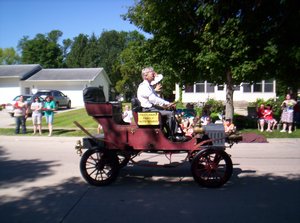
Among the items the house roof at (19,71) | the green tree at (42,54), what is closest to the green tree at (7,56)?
the green tree at (42,54)

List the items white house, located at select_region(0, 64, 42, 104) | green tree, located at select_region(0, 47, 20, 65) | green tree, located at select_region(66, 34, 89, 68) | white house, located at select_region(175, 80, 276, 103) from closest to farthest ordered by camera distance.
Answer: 1. white house, located at select_region(175, 80, 276, 103)
2. white house, located at select_region(0, 64, 42, 104)
3. green tree, located at select_region(66, 34, 89, 68)
4. green tree, located at select_region(0, 47, 20, 65)

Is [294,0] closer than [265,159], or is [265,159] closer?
[265,159]

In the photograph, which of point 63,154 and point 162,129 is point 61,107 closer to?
point 63,154

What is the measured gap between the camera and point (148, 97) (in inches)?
250

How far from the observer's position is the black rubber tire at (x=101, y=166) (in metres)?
6.22

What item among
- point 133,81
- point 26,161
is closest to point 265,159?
point 26,161

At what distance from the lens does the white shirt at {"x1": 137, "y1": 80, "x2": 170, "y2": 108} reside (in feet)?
20.7

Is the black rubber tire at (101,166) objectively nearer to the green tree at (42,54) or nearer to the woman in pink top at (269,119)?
the woman in pink top at (269,119)

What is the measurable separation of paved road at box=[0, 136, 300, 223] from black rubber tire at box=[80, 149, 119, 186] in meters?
0.15

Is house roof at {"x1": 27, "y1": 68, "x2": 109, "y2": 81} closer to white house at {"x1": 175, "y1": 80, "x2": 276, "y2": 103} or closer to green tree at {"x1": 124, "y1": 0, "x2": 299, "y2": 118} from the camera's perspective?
white house at {"x1": 175, "y1": 80, "x2": 276, "y2": 103}

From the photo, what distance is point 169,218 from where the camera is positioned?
4.71m

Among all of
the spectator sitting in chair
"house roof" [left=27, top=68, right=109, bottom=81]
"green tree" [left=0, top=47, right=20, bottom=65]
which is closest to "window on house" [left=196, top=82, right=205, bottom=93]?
"house roof" [left=27, top=68, right=109, bottom=81]

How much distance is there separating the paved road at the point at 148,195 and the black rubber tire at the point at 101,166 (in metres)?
0.15

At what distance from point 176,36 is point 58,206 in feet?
33.4
